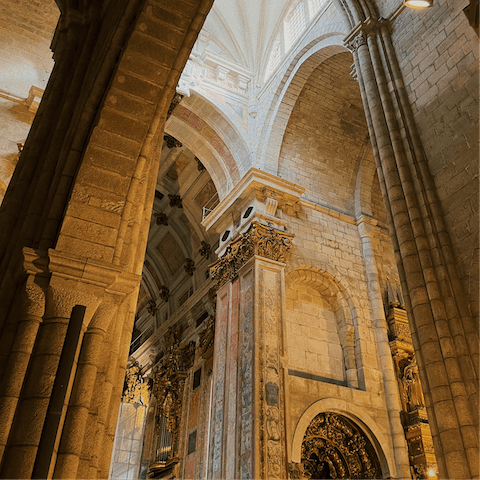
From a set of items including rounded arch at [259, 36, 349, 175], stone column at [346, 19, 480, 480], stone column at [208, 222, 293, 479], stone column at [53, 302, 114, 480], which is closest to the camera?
stone column at [53, 302, 114, 480]

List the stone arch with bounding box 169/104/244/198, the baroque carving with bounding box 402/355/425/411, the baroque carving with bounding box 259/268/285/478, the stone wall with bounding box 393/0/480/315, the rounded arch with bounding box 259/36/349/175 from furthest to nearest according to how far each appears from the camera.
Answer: the stone arch with bounding box 169/104/244/198, the rounded arch with bounding box 259/36/349/175, the baroque carving with bounding box 402/355/425/411, the baroque carving with bounding box 259/268/285/478, the stone wall with bounding box 393/0/480/315

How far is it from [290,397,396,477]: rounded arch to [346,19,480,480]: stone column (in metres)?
4.51

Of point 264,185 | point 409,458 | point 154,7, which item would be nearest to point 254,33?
point 264,185

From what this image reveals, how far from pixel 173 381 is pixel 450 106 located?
10.7 metres

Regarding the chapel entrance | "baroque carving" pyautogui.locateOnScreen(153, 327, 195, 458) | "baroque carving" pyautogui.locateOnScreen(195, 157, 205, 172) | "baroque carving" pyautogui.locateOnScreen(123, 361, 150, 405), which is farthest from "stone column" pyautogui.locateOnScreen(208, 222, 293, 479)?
"baroque carving" pyautogui.locateOnScreen(123, 361, 150, 405)

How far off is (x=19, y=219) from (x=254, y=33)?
1224cm

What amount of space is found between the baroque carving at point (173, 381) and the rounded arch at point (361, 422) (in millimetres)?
5162

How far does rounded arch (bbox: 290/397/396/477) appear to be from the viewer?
29.4 ft

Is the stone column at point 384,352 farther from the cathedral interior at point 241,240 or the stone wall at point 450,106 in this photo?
the stone wall at point 450,106

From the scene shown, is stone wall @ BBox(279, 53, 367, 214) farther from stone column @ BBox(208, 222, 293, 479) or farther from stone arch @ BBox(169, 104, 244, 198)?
stone column @ BBox(208, 222, 293, 479)

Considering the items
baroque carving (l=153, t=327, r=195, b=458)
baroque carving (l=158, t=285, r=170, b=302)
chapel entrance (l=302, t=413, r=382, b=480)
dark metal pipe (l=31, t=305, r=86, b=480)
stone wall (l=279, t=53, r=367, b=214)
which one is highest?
stone wall (l=279, t=53, r=367, b=214)

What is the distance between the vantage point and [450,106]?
234 inches

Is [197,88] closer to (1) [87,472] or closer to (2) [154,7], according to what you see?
(2) [154,7]

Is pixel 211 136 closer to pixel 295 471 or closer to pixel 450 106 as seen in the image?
pixel 450 106
